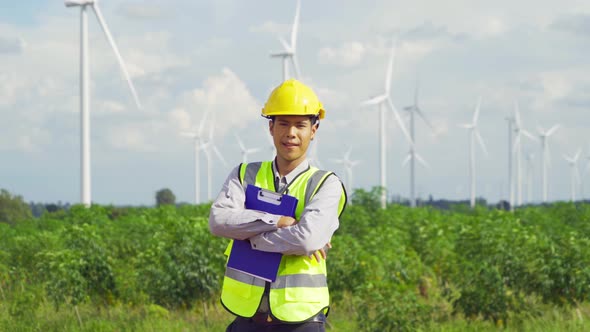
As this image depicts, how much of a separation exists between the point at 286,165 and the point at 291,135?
202 millimetres

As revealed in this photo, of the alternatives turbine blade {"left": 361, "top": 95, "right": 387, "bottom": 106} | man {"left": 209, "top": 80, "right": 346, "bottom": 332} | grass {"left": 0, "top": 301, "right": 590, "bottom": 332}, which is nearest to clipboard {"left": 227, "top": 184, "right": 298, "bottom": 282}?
man {"left": 209, "top": 80, "right": 346, "bottom": 332}

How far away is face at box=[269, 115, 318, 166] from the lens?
3.98 metres

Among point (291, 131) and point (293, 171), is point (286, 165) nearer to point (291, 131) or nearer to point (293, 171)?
point (293, 171)

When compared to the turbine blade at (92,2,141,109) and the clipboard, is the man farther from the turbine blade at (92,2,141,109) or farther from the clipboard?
the turbine blade at (92,2,141,109)

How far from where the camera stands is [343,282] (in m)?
11.9

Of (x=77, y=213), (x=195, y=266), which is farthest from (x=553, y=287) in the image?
(x=77, y=213)

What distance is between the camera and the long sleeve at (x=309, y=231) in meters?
3.79

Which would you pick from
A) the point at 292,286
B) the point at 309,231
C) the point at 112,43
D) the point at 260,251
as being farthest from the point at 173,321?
the point at 112,43

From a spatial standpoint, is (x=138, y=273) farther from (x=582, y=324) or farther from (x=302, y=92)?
(x=302, y=92)

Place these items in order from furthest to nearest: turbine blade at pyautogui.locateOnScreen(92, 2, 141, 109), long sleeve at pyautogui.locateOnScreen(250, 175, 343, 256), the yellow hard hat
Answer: turbine blade at pyautogui.locateOnScreen(92, 2, 141, 109)
the yellow hard hat
long sleeve at pyautogui.locateOnScreen(250, 175, 343, 256)

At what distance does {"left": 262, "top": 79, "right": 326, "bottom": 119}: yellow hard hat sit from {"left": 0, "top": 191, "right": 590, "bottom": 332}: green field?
20.4 feet

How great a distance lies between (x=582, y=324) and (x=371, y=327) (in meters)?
2.70

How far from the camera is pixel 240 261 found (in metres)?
3.95

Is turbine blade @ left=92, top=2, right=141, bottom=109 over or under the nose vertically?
over
